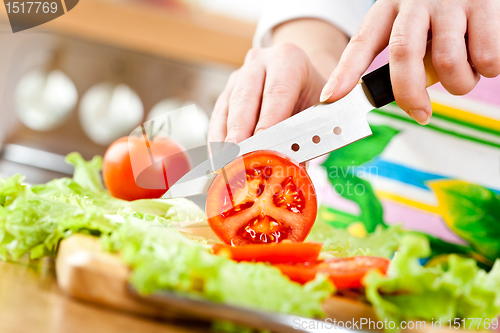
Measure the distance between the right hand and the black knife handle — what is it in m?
0.24

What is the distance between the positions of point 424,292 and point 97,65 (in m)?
2.62

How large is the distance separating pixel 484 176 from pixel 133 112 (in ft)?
6.80

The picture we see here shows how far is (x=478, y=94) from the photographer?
147 cm

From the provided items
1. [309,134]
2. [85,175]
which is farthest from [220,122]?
[85,175]

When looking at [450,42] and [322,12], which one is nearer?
[450,42]

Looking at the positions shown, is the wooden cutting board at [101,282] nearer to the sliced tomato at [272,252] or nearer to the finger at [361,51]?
the sliced tomato at [272,252]

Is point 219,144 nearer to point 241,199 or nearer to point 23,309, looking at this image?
point 241,199

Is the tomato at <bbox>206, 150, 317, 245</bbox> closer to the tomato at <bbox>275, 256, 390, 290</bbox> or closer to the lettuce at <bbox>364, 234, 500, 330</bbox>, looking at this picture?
the tomato at <bbox>275, 256, 390, 290</bbox>

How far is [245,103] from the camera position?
3.60 ft

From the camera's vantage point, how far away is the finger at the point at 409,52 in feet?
2.83

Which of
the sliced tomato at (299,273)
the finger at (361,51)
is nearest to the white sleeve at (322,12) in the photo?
the finger at (361,51)

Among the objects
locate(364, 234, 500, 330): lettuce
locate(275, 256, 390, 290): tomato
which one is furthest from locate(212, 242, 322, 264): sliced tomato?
locate(364, 234, 500, 330): lettuce

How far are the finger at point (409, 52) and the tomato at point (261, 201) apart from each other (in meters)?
0.28

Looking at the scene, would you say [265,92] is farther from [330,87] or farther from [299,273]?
[299,273]
